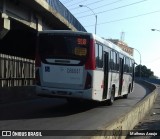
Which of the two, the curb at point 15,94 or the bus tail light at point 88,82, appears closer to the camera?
the bus tail light at point 88,82

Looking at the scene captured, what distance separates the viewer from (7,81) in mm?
27547

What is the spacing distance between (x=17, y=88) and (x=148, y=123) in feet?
29.7

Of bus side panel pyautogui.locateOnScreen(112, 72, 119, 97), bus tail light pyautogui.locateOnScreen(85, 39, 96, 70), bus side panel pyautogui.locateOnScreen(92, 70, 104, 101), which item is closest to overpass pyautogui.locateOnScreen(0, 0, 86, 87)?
bus side panel pyautogui.locateOnScreen(112, 72, 119, 97)

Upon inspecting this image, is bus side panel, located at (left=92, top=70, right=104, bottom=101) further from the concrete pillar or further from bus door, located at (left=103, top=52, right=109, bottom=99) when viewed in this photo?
the concrete pillar

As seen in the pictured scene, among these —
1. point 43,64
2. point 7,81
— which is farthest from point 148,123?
point 7,81

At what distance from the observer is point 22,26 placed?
30938 mm

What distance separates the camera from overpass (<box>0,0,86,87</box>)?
1058 inches

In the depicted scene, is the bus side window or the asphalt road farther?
the bus side window

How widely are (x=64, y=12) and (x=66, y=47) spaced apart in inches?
862

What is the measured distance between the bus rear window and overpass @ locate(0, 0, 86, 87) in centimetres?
822

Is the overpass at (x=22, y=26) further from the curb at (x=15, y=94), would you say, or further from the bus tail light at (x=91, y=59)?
the bus tail light at (x=91, y=59)

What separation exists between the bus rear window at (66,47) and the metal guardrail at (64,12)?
1394 centimetres

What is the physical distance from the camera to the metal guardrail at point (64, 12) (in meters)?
33.5

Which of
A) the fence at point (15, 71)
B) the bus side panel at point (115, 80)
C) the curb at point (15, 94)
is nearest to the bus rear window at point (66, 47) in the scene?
the curb at point (15, 94)
